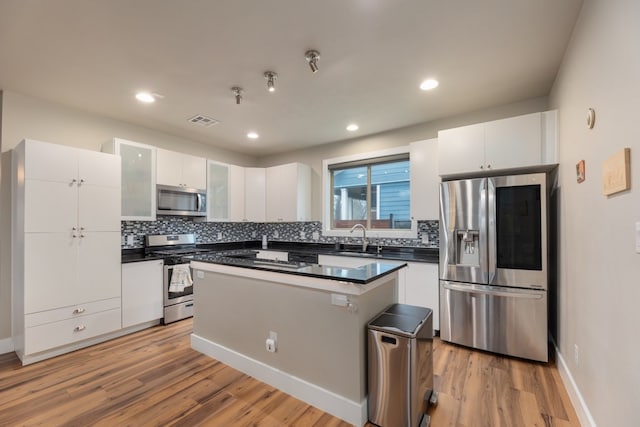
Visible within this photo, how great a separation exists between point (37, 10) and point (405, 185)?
12.7 feet

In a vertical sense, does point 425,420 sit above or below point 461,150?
below

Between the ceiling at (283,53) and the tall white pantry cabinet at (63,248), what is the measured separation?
29.4 inches

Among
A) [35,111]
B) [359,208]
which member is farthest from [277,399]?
[35,111]

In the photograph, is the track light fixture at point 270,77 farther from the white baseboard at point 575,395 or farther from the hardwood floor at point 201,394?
the white baseboard at point 575,395

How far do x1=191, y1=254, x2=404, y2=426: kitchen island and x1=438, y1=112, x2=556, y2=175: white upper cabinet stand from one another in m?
1.51

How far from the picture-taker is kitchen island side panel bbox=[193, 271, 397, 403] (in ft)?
6.06

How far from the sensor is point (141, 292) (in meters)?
3.42

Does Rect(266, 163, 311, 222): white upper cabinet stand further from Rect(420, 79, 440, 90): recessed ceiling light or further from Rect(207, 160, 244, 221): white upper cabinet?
Rect(420, 79, 440, 90): recessed ceiling light

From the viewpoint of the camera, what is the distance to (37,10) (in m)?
1.77

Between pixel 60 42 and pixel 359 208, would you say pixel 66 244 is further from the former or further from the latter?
pixel 359 208

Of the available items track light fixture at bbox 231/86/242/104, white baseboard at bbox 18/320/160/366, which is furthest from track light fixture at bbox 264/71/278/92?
white baseboard at bbox 18/320/160/366

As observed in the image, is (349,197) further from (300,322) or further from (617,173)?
(617,173)

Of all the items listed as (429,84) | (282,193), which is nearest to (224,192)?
(282,193)

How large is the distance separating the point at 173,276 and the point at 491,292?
371 centimetres
